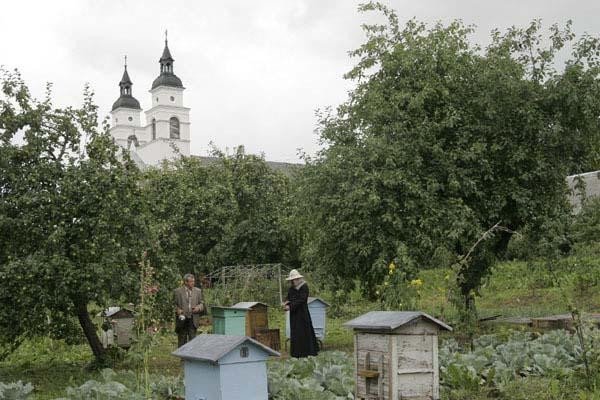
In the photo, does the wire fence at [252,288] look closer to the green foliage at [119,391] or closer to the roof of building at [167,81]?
the green foliage at [119,391]

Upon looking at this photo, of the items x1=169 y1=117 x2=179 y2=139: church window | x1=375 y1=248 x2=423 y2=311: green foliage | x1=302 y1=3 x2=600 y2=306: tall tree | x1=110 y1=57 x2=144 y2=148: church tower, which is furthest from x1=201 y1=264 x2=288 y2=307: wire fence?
x1=110 y1=57 x2=144 y2=148: church tower

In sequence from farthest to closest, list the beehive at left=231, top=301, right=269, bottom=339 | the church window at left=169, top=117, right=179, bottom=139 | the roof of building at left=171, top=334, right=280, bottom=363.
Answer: the church window at left=169, top=117, right=179, bottom=139 < the beehive at left=231, top=301, right=269, bottom=339 < the roof of building at left=171, top=334, right=280, bottom=363

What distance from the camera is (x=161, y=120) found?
101 m

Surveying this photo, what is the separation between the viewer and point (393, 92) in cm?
1698

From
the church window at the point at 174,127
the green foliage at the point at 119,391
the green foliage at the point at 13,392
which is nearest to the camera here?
the green foliage at the point at 13,392

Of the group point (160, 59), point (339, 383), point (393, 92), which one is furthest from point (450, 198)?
point (160, 59)

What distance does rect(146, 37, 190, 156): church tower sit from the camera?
100562 mm

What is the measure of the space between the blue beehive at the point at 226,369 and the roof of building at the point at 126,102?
4060 inches

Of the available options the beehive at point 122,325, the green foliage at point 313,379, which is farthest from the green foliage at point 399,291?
the beehive at point 122,325

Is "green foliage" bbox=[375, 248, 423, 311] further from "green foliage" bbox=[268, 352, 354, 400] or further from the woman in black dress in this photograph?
"green foliage" bbox=[268, 352, 354, 400]

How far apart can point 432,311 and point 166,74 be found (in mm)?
87884

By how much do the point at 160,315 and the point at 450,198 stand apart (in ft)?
20.7

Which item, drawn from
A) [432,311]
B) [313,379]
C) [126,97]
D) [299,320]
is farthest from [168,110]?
[313,379]

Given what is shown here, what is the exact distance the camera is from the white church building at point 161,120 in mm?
98500
